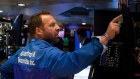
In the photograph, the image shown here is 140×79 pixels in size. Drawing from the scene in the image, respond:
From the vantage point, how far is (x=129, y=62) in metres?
1.50

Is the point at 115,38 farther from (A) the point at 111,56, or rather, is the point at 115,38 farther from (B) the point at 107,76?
(B) the point at 107,76

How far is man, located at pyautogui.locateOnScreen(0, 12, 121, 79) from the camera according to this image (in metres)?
1.41

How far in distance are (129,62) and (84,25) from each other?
19874 mm

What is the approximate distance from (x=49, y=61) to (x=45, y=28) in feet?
0.80

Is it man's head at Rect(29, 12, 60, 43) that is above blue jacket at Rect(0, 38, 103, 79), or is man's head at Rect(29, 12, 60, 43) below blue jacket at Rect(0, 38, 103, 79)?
above

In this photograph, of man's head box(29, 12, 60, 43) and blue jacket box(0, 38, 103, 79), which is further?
man's head box(29, 12, 60, 43)

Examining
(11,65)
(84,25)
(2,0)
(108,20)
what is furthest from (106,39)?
(84,25)

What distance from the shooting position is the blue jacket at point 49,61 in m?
1.41

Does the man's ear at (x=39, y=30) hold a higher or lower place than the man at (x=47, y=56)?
higher

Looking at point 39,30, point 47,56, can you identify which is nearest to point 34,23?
point 39,30

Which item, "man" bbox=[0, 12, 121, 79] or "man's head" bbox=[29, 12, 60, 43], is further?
"man's head" bbox=[29, 12, 60, 43]

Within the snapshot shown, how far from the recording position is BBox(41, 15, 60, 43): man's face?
1676mm

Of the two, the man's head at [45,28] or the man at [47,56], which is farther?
the man's head at [45,28]

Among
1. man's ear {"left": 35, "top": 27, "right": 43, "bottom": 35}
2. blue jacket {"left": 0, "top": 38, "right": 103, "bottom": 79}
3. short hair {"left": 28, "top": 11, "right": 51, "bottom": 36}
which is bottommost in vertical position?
blue jacket {"left": 0, "top": 38, "right": 103, "bottom": 79}
